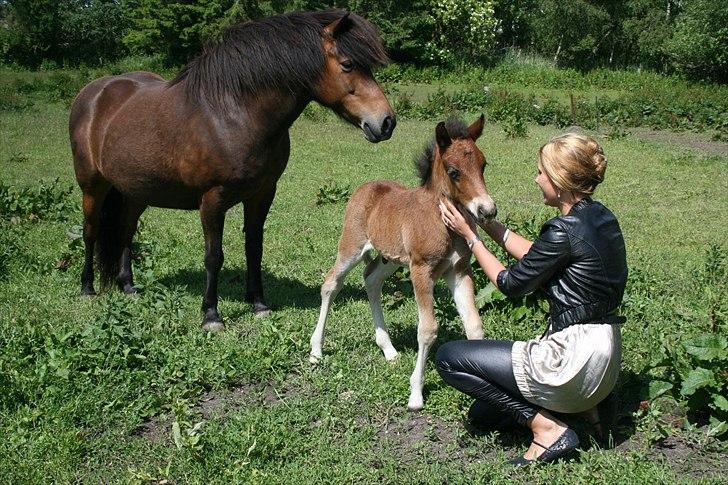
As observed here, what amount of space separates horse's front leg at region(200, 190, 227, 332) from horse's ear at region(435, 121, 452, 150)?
2.66m

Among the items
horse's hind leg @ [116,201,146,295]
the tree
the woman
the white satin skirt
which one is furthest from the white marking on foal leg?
the tree

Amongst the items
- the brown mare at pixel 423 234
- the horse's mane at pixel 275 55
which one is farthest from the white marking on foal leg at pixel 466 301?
the horse's mane at pixel 275 55

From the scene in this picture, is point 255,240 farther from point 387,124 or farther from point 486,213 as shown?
point 486,213

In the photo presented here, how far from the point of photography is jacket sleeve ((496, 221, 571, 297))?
380cm

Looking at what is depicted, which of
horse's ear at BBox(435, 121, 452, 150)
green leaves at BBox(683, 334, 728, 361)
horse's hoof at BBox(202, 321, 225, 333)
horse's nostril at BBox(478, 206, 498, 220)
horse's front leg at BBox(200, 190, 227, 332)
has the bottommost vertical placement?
horse's hoof at BBox(202, 321, 225, 333)

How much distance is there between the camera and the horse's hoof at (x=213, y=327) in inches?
246

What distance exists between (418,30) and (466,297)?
31995mm

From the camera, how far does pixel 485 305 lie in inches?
243

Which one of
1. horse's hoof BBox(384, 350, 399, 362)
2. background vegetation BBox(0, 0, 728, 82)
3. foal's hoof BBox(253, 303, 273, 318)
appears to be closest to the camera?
horse's hoof BBox(384, 350, 399, 362)

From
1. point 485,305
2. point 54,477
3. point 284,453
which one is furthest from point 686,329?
point 54,477

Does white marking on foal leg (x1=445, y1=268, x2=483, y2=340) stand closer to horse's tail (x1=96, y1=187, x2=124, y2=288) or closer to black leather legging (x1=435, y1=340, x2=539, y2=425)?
black leather legging (x1=435, y1=340, x2=539, y2=425)

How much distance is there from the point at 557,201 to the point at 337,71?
260 centimetres

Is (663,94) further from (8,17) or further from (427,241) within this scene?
(8,17)

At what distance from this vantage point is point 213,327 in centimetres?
628
